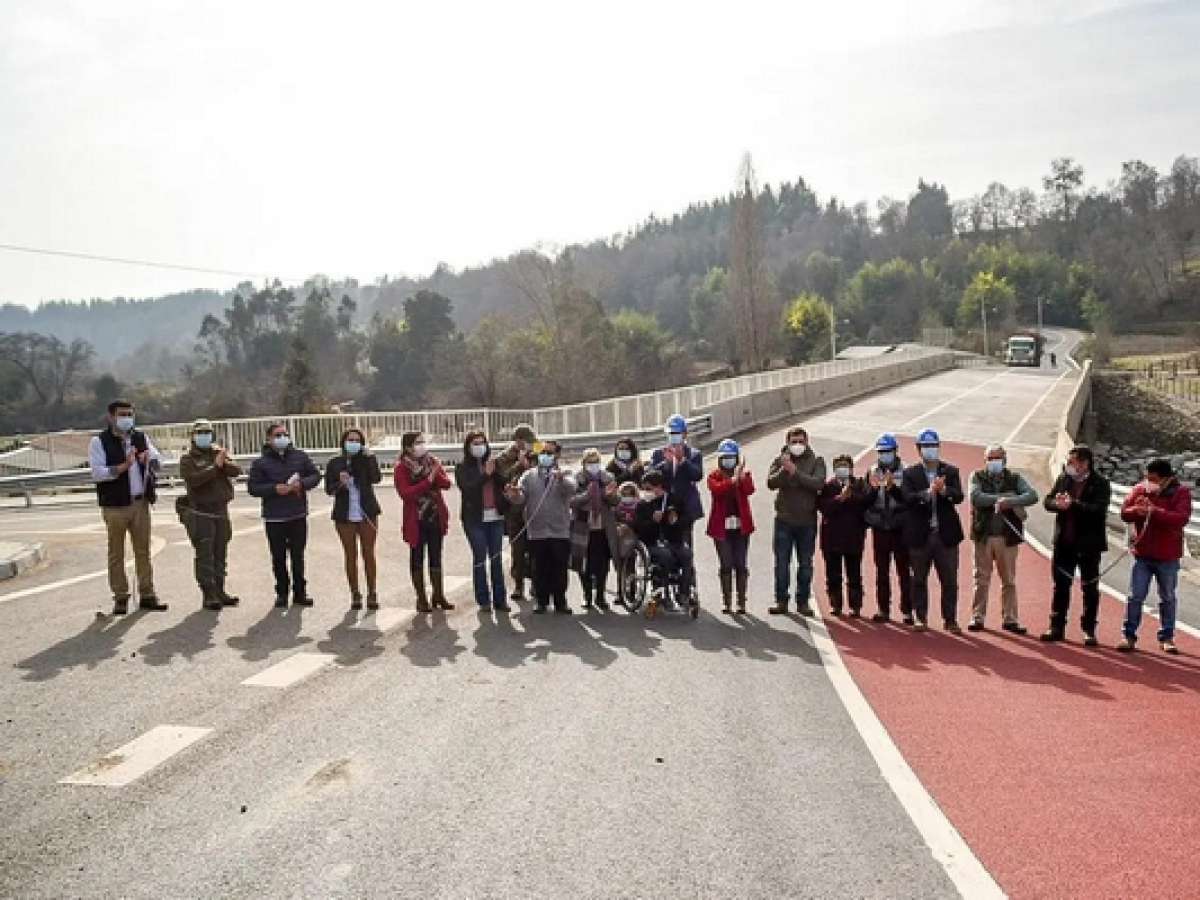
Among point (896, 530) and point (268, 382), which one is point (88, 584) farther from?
point (268, 382)

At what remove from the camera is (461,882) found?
15.8ft

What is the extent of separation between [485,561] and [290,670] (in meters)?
3.03

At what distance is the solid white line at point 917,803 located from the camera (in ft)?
16.0

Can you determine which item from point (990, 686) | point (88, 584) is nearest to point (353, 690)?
point (990, 686)

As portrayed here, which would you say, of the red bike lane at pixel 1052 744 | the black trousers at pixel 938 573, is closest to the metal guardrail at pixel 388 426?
the black trousers at pixel 938 573

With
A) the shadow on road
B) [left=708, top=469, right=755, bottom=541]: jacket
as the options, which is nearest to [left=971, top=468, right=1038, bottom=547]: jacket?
[left=708, top=469, right=755, bottom=541]: jacket

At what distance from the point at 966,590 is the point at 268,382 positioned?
105 metres

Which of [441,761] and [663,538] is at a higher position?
[663,538]

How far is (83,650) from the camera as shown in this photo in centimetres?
932

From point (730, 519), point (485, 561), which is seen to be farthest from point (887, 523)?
point (485, 561)

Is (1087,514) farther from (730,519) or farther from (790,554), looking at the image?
(730,519)

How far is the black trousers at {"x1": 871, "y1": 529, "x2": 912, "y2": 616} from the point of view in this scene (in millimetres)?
10555

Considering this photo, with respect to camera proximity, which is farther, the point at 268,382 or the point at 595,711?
the point at 268,382

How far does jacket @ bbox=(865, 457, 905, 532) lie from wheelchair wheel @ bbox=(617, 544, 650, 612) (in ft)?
7.66
